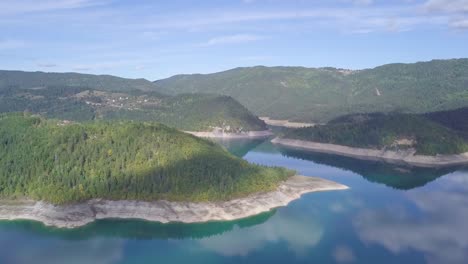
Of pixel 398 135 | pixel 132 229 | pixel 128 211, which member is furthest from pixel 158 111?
pixel 132 229

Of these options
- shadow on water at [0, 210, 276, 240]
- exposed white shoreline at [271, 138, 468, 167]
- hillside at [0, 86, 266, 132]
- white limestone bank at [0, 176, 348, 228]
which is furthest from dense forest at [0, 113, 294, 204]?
hillside at [0, 86, 266, 132]

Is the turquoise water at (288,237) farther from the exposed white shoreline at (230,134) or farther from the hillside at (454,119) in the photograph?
the exposed white shoreline at (230,134)

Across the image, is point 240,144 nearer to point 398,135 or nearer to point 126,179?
point 398,135

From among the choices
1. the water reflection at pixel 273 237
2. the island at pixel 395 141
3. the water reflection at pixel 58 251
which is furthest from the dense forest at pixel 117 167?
the island at pixel 395 141

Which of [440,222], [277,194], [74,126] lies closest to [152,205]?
[277,194]

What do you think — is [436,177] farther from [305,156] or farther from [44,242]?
[44,242]

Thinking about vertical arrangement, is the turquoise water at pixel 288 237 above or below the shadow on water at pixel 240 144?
below

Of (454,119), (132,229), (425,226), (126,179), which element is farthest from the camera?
(454,119)
